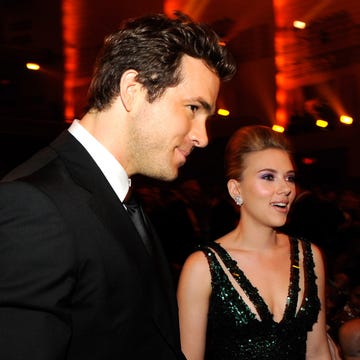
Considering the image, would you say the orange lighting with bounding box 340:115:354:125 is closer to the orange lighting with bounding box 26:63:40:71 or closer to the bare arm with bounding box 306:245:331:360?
the orange lighting with bounding box 26:63:40:71

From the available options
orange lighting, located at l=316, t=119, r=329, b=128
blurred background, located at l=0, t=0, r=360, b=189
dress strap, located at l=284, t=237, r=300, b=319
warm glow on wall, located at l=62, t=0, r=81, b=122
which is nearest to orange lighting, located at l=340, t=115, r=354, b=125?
blurred background, located at l=0, t=0, r=360, b=189

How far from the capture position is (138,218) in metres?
1.78

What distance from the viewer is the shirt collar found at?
5.08 ft

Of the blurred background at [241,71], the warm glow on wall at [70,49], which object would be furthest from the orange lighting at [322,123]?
the warm glow on wall at [70,49]

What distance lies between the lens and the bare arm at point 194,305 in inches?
93.4

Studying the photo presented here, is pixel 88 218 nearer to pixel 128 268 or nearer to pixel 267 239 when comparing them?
pixel 128 268

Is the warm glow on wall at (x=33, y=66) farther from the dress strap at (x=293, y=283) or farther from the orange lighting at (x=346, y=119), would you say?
the dress strap at (x=293, y=283)

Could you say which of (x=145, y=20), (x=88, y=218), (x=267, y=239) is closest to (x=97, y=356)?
(x=88, y=218)

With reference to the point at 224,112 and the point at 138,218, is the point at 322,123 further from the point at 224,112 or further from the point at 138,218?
the point at 138,218

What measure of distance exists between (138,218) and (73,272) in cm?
55

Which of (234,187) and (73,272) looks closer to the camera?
(73,272)

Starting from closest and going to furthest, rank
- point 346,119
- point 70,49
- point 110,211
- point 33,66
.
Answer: point 110,211 < point 70,49 < point 346,119 < point 33,66

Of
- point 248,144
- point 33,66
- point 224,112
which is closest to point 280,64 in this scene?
point 224,112

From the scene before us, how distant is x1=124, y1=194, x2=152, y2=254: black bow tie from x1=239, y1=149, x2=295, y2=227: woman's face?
894mm
